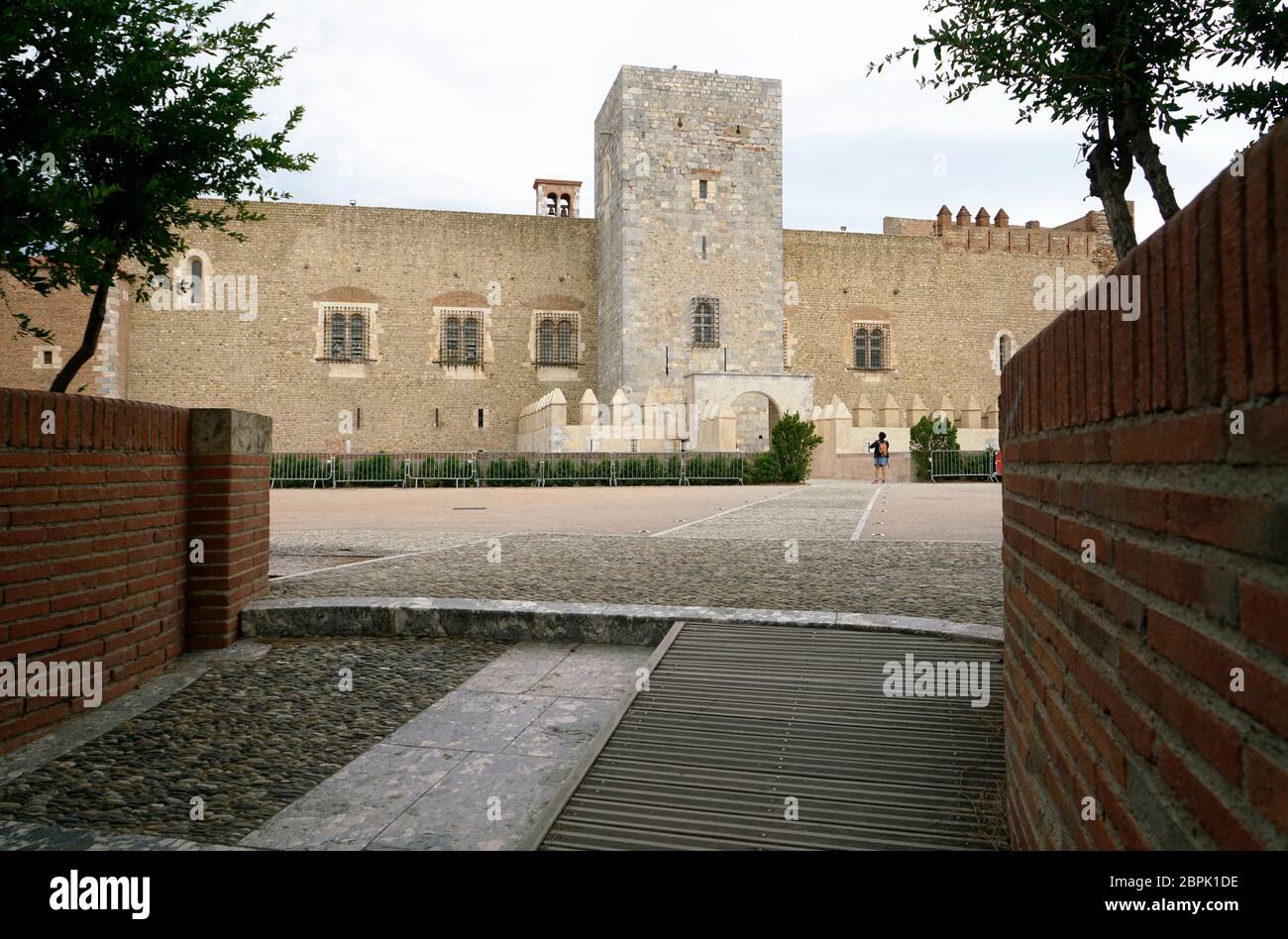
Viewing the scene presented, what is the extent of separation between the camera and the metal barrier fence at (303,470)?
20.8m

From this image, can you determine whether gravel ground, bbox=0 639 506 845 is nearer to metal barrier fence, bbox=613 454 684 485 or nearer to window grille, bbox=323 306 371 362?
metal barrier fence, bbox=613 454 684 485

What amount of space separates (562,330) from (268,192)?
83.2 ft

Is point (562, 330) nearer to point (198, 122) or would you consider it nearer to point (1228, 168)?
point (198, 122)

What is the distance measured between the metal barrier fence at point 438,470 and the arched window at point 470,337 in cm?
898

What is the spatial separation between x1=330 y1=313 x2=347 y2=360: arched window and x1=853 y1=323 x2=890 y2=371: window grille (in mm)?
18629

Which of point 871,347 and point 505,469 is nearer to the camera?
point 505,469

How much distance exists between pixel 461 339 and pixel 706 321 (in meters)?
8.72

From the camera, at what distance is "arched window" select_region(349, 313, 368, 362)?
2908cm

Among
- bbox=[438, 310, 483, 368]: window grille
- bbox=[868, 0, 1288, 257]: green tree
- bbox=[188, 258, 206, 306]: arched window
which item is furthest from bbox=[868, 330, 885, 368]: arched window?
bbox=[868, 0, 1288, 257]: green tree

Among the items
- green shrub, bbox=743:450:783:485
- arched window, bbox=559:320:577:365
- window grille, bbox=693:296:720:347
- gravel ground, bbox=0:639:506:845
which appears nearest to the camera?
gravel ground, bbox=0:639:506:845

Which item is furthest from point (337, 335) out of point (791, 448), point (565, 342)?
point (791, 448)

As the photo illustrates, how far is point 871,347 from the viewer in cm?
3309

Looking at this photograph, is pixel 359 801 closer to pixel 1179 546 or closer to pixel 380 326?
pixel 1179 546

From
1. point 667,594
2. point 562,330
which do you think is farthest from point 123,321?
point 667,594
